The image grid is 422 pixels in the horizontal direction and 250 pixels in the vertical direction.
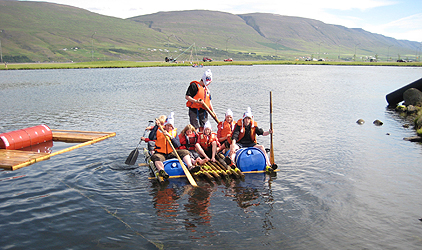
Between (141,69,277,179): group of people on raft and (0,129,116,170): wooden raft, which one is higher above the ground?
(141,69,277,179): group of people on raft

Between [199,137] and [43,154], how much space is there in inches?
256

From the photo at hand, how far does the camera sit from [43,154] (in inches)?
547

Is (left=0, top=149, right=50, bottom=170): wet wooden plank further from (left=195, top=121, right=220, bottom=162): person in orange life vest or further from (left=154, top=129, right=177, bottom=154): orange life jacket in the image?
(left=195, top=121, right=220, bottom=162): person in orange life vest

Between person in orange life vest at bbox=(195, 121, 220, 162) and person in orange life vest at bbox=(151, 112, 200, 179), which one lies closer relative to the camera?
person in orange life vest at bbox=(151, 112, 200, 179)

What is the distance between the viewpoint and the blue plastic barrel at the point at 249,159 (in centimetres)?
1169

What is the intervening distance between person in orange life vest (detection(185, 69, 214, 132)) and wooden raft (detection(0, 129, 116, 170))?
5.65 meters

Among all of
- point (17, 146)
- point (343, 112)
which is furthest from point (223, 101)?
point (17, 146)

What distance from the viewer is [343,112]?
2622 centimetres

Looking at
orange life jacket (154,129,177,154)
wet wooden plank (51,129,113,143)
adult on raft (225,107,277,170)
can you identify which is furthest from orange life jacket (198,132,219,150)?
wet wooden plank (51,129,113,143)

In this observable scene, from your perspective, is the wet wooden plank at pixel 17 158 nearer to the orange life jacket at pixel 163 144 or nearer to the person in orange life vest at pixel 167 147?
the person in orange life vest at pixel 167 147

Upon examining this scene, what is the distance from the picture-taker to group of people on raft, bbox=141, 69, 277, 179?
11.7m

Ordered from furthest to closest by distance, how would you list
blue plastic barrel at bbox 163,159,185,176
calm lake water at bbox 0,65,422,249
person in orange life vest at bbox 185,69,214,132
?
person in orange life vest at bbox 185,69,214,132, blue plastic barrel at bbox 163,159,185,176, calm lake water at bbox 0,65,422,249

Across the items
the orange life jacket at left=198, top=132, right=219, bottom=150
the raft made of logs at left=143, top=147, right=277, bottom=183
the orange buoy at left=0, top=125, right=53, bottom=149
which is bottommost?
the raft made of logs at left=143, top=147, right=277, bottom=183

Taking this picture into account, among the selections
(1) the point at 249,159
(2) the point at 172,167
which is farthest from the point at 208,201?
(1) the point at 249,159
